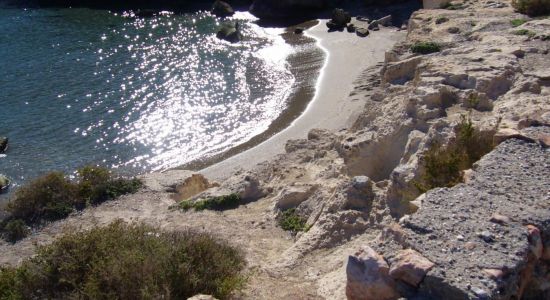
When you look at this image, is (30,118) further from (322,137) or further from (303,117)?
(322,137)

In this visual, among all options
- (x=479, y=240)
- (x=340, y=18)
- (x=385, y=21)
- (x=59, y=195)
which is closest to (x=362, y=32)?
(x=385, y=21)

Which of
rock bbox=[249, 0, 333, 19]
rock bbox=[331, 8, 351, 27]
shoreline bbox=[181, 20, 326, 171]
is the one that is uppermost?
rock bbox=[249, 0, 333, 19]

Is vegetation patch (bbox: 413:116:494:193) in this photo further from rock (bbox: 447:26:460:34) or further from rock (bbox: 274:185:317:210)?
rock (bbox: 447:26:460:34)

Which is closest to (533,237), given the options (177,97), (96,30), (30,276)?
(30,276)

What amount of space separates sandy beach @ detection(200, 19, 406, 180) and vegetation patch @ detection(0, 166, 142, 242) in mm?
4789

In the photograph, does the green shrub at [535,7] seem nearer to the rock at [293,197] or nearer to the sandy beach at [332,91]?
the sandy beach at [332,91]

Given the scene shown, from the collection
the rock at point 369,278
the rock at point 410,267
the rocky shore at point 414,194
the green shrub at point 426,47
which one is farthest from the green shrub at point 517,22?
the rock at point 410,267

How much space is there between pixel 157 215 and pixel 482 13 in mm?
17940

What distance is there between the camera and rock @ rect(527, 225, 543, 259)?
30.2ft

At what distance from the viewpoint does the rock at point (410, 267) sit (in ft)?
28.7

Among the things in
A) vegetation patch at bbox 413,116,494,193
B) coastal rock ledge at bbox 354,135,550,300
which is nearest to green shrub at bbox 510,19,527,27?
vegetation patch at bbox 413,116,494,193

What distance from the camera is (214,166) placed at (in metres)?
28.5

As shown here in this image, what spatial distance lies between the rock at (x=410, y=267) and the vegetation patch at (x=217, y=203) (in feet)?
39.2

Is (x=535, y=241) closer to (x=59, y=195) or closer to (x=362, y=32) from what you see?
(x=59, y=195)
